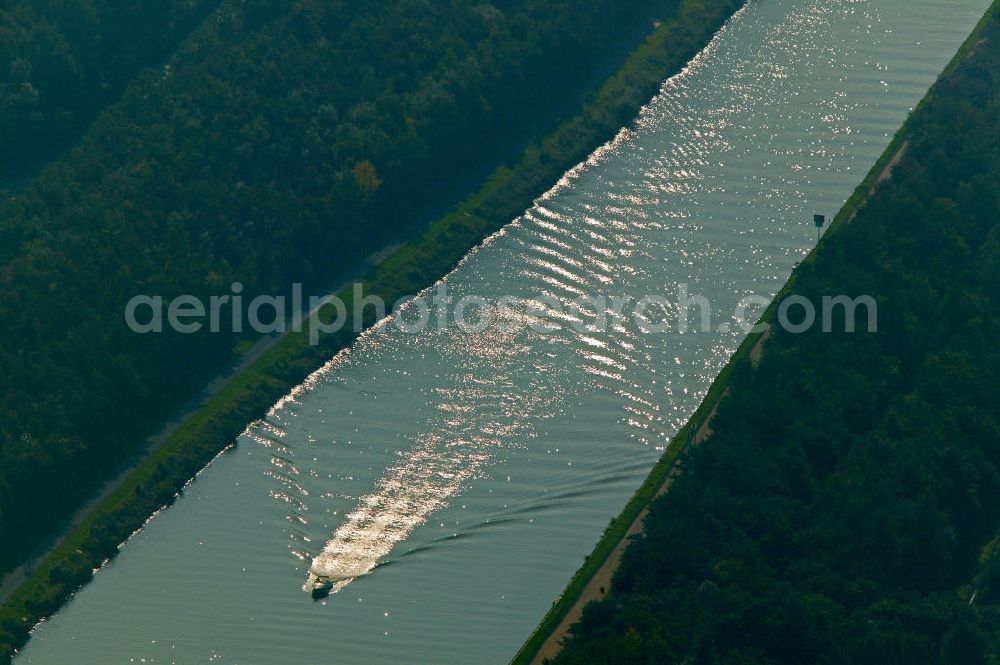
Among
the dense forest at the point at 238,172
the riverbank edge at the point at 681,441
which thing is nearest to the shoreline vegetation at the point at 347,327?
the dense forest at the point at 238,172

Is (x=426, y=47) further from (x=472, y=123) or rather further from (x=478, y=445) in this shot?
(x=478, y=445)

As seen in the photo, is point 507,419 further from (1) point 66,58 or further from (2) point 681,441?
(1) point 66,58

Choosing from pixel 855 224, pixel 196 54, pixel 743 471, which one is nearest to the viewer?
pixel 743 471

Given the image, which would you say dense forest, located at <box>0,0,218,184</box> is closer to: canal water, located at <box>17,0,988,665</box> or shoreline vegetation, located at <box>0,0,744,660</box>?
shoreline vegetation, located at <box>0,0,744,660</box>

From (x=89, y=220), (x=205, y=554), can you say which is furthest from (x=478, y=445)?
(x=89, y=220)

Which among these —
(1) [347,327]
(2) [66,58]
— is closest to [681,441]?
(1) [347,327]

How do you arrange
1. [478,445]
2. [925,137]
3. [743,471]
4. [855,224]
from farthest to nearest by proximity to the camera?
[925,137]
[855,224]
[478,445]
[743,471]

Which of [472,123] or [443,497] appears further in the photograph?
[472,123]
